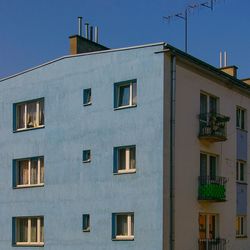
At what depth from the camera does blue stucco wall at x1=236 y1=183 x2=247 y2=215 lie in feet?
111

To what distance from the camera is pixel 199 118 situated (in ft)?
101

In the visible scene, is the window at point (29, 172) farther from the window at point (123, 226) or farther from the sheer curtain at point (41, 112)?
the window at point (123, 226)

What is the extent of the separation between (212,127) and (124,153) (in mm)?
4179

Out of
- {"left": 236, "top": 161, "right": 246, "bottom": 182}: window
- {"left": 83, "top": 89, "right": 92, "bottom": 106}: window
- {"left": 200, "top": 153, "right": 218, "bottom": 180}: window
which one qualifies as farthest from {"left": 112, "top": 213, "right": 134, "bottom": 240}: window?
{"left": 236, "top": 161, "right": 246, "bottom": 182}: window

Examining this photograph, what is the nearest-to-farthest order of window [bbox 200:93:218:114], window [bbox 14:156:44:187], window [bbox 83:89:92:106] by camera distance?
window [bbox 83:89:92:106]
window [bbox 200:93:218:114]
window [bbox 14:156:44:187]

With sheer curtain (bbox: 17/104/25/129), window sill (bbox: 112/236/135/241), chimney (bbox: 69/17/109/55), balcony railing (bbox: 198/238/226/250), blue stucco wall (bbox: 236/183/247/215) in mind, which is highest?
chimney (bbox: 69/17/109/55)

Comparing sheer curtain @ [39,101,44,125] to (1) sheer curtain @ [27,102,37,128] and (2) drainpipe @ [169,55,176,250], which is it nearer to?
(1) sheer curtain @ [27,102,37,128]

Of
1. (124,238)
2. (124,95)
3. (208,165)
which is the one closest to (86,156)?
(124,95)

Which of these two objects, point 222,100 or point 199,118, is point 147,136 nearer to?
point 199,118

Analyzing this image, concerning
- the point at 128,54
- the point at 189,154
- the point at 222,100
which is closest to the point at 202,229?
the point at 189,154

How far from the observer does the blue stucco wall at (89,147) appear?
94.0 ft

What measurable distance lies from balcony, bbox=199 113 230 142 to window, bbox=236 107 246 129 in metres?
3.50

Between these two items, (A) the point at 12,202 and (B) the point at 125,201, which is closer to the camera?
(B) the point at 125,201

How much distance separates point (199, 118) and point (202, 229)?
498cm
